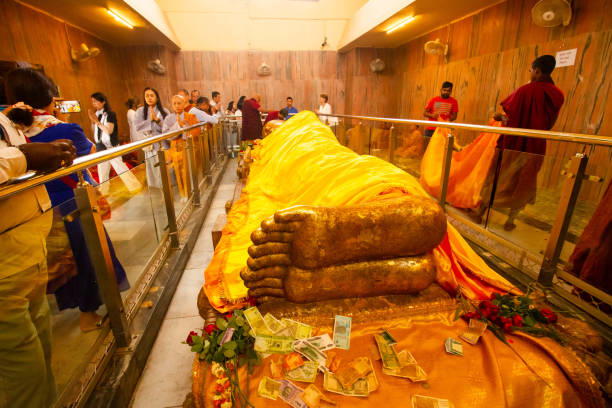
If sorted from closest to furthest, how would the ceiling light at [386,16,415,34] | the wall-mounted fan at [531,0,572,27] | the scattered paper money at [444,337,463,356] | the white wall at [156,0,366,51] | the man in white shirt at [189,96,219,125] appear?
1. the scattered paper money at [444,337,463,356]
2. the wall-mounted fan at [531,0,572,27]
3. the man in white shirt at [189,96,219,125]
4. the ceiling light at [386,16,415,34]
5. the white wall at [156,0,366,51]

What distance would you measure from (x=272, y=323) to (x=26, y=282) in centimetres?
92

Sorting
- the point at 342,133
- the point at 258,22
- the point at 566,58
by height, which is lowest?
the point at 342,133

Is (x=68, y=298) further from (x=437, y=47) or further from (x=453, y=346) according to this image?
(x=437, y=47)

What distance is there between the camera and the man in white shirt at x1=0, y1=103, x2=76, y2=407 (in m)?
1.00

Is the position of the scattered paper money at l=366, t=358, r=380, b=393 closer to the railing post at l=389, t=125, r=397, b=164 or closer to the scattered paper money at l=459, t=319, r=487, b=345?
the scattered paper money at l=459, t=319, r=487, b=345

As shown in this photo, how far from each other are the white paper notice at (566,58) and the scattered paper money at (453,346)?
4832 mm

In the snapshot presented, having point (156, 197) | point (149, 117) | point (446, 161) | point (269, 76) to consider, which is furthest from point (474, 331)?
point (269, 76)

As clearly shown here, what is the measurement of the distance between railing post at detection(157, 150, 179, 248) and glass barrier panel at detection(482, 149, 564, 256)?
9.51 ft

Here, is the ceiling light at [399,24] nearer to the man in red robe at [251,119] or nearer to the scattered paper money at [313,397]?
the man in red robe at [251,119]

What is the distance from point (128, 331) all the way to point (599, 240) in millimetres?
2835

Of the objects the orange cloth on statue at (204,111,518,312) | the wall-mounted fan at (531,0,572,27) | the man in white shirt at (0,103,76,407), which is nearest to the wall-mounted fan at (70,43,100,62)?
the orange cloth on statue at (204,111,518,312)

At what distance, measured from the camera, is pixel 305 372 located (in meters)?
1.17

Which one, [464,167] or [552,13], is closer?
[464,167]

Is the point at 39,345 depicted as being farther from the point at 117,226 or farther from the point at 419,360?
the point at 419,360
